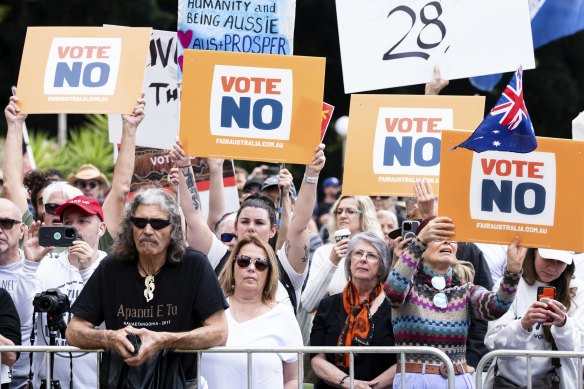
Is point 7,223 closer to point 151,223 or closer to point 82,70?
point 151,223

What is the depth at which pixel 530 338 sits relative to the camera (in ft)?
24.0

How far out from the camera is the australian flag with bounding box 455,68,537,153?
6.71 meters

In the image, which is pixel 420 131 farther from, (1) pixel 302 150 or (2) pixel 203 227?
(2) pixel 203 227

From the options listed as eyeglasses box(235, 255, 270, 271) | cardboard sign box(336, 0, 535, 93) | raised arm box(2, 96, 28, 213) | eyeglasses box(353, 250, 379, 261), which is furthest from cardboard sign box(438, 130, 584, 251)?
raised arm box(2, 96, 28, 213)

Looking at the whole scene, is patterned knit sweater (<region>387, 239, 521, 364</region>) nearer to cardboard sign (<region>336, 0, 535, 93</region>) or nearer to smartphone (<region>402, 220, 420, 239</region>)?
smartphone (<region>402, 220, 420, 239</region>)

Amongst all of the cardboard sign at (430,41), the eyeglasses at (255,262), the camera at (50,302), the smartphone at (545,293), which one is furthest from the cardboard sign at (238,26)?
the camera at (50,302)

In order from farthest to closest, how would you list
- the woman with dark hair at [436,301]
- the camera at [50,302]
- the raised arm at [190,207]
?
the raised arm at [190,207]
the woman with dark hair at [436,301]
the camera at [50,302]

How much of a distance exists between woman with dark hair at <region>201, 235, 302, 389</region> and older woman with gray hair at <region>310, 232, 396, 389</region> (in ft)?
1.27

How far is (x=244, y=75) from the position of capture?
8.15 meters

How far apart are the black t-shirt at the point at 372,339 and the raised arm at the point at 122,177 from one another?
4.74 ft

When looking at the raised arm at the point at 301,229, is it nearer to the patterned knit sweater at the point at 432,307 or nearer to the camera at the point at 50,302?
the patterned knit sweater at the point at 432,307

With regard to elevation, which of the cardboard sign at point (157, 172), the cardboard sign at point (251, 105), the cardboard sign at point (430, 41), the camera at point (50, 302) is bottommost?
the camera at point (50, 302)

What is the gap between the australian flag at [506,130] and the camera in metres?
6.71

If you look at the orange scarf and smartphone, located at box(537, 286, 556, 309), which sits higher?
smartphone, located at box(537, 286, 556, 309)
